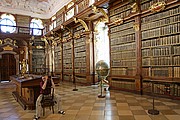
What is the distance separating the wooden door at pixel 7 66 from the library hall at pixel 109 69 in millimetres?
1543

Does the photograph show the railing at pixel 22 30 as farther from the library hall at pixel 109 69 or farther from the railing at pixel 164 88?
the railing at pixel 164 88

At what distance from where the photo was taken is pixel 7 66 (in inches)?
571

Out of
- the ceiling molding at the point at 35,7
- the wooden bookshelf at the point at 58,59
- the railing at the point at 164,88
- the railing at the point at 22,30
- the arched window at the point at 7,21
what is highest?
the ceiling molding at the point at 35,7

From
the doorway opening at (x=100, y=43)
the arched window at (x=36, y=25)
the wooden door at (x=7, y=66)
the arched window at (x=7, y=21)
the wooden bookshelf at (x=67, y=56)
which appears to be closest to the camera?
the doorway opening at (x=100, y=43)

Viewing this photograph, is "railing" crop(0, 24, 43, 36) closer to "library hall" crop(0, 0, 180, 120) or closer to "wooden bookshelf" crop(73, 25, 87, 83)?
"library hall" crop(0, 0, 180, 120)

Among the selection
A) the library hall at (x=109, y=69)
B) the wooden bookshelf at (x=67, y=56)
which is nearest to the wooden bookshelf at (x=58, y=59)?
the library hall at (x=109, y=69)

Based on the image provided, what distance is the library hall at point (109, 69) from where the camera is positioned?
13.3 feet

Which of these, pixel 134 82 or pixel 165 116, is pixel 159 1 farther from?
pixel 165 116

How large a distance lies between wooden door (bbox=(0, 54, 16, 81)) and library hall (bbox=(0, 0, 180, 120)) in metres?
1.54

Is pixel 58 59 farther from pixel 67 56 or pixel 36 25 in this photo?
pixel 36 25

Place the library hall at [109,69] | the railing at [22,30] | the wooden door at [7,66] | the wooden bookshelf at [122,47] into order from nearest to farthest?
1. the library hall at [109,69]
2. the wooden bookshelf at [122,47]
3. the wooden door at [7,66]
4. the railing at [22,30]

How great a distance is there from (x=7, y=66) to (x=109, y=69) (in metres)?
11.0

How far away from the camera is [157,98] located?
17.6 ft

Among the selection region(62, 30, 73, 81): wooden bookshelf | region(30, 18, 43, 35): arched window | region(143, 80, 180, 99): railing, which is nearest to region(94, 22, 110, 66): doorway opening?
region(62, 30, 73, 81): wooden bookshelf
